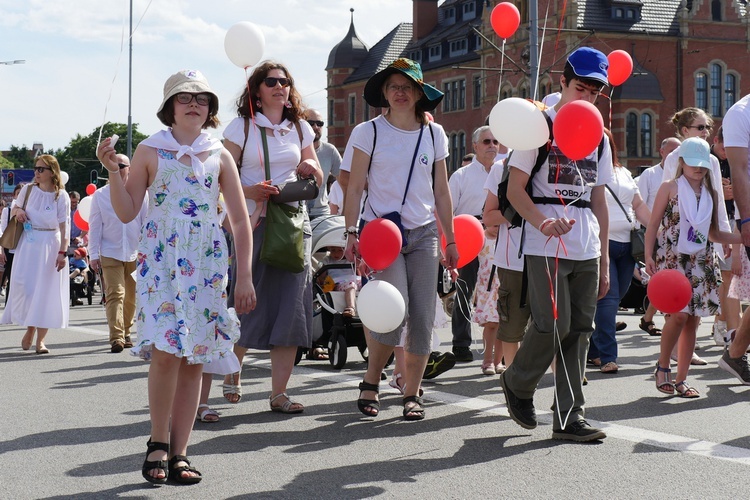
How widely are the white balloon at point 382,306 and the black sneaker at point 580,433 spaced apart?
1.12 metres

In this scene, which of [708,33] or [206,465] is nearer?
[206,465]

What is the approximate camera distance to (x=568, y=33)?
5819cm

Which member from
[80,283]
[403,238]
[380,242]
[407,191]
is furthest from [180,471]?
[80,283]

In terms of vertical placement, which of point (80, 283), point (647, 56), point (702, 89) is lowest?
point (80, 283)

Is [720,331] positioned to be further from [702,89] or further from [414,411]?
[702,89]

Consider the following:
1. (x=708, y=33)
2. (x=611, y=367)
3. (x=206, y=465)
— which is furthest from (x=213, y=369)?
(x=708, y=33)

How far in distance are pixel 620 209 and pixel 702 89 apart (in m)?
54.0

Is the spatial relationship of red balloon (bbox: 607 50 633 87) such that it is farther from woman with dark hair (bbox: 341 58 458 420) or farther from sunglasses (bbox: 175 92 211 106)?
sunglasses (bbox: 175 92 211 106)

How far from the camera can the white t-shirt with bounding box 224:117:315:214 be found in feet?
24.2

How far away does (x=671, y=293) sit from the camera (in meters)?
8.02

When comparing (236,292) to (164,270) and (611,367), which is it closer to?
Answer: (164,270)

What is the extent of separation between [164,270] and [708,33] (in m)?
60.5

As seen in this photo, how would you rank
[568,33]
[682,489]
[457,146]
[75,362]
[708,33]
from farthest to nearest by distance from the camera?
1. [457,146]
2. [708,33]
3. [568,33]
4. [75,362]
5. [682,489]

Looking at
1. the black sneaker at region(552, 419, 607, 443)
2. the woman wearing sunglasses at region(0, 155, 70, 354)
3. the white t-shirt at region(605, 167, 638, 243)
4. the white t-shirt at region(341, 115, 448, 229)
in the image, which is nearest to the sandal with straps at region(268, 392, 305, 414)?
the white t-shirt at region(341, 115, 448, 229)
